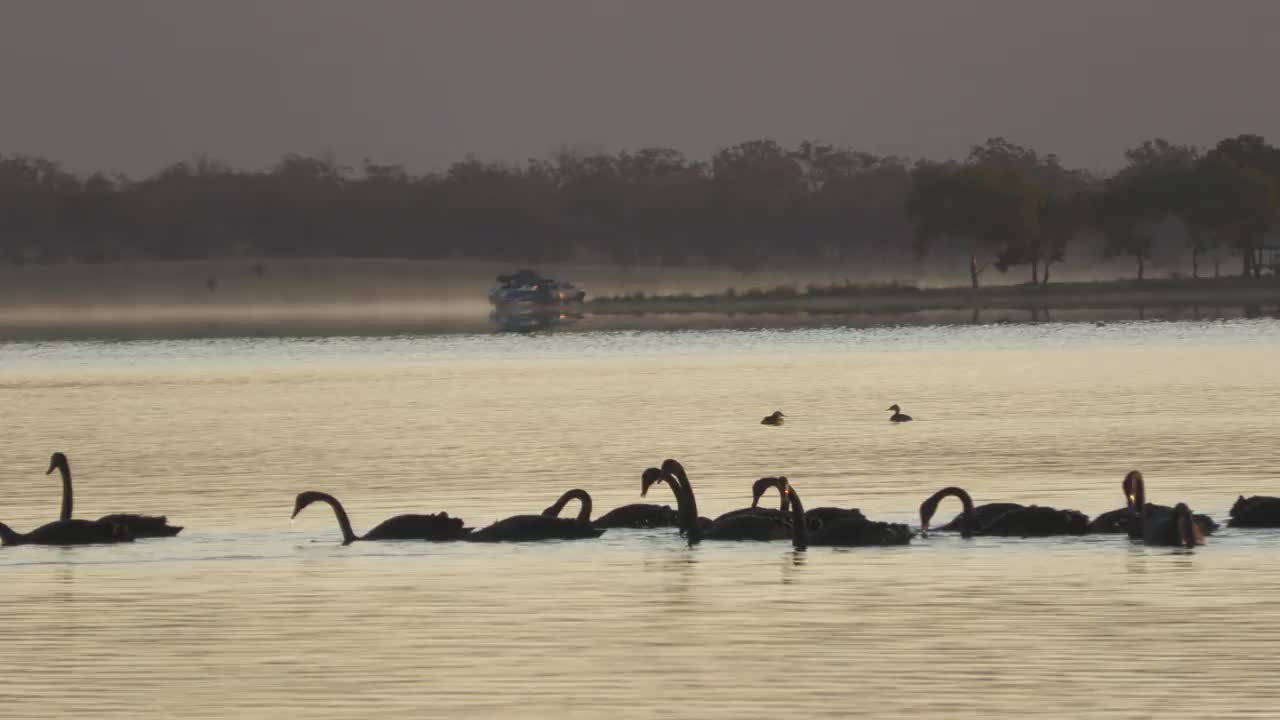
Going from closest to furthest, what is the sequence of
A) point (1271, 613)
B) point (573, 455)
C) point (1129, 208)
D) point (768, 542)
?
point (1271, 613) → point (768, 542) → point (573, 455) → point (1129, 208)

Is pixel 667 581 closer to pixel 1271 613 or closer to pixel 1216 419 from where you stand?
pixel 1271 613

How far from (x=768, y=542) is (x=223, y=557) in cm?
538

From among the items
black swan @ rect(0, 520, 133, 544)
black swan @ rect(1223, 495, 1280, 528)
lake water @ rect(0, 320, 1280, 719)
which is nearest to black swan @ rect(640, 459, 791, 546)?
lake water @ rect(0, 320, 1280, 719)

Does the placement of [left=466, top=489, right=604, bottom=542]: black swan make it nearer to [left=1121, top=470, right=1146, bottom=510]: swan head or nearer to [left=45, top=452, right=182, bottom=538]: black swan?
[left=45, top=452, right=182, bottom=538]: black swan

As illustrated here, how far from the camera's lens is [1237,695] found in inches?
686

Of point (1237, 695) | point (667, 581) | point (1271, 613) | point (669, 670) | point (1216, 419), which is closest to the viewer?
point (1237, 695)

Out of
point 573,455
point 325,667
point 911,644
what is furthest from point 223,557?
point 573,455

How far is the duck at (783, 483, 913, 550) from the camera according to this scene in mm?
26109

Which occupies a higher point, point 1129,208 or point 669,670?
point 1129,208

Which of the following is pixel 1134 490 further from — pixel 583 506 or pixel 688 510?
pixel 583 506

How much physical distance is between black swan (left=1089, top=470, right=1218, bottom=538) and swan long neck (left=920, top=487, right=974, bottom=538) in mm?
1213

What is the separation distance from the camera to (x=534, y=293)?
6083 inches

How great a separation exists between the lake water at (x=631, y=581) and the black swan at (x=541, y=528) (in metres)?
0.41

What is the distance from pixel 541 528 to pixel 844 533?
3172 mm
